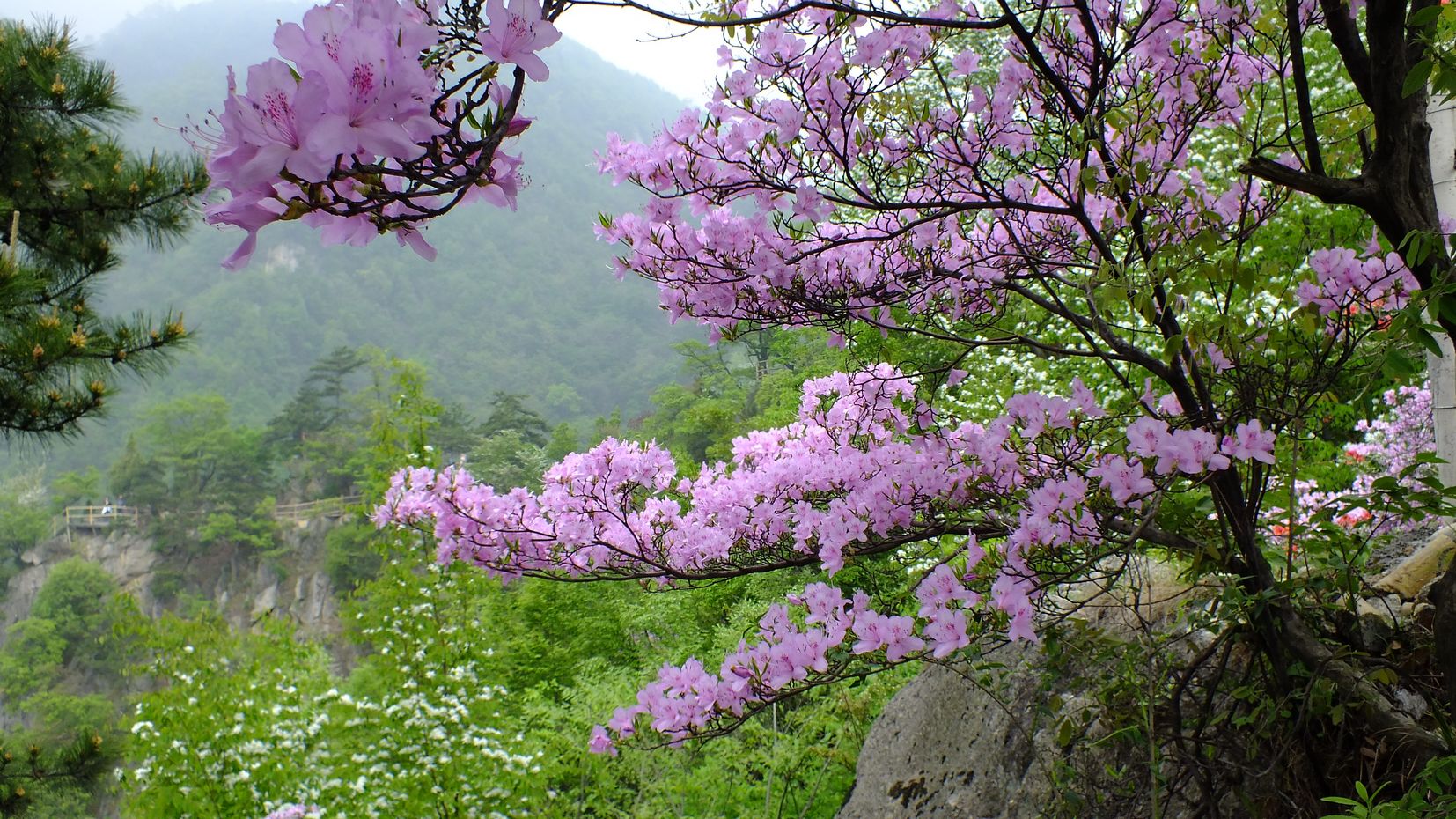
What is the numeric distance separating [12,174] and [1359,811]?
24.1ft

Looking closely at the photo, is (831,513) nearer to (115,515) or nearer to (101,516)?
Answer: (115,515)

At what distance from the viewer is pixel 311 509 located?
36.4 metres

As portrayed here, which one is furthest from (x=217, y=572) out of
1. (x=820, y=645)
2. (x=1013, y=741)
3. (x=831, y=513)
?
(x=820, y=645)

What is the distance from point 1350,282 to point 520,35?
1.60 metres

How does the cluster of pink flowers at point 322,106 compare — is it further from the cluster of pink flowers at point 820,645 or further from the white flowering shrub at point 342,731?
the white flowering shrub at point 342,731

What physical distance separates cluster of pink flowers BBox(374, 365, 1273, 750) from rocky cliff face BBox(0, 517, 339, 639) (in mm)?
35256

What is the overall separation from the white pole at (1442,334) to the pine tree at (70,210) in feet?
20.2

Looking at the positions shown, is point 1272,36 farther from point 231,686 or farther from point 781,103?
point 231,686

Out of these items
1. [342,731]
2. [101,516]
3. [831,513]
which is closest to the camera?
[831,513]

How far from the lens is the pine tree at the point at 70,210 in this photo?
4.86m

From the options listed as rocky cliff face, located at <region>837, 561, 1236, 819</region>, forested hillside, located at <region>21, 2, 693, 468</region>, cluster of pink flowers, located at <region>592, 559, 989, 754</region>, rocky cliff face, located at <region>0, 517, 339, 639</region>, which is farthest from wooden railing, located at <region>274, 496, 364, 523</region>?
cluster of pink flowers, located at <region>592, 559, 989, 754</region>

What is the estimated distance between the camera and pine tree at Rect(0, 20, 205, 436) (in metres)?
4.86

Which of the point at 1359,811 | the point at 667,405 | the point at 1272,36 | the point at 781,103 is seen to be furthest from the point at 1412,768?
the point at 667,405

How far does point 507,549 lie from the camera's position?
240 cm
